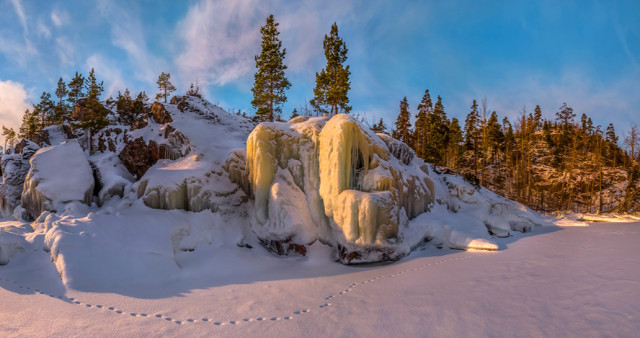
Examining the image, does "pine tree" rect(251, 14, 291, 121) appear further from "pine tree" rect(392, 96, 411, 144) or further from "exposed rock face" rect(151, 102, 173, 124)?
"pine tree" rect(392, 96, 411, 144)

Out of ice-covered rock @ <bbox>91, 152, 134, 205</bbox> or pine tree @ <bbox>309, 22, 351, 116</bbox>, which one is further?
pine tree @ <bbox>309, 22, 351, 116</bbox>

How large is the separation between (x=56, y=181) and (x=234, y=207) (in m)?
8.76

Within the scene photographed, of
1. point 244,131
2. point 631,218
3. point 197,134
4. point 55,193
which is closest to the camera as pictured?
point 55,193

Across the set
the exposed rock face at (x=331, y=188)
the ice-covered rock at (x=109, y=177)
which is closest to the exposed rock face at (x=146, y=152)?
the ice-covered rock at (x=109, y=177)

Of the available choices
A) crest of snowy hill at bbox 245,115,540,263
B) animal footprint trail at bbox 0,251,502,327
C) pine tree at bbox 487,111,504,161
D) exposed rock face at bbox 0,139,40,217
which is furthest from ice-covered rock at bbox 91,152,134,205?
pine tree at bbox 487,111,504,161

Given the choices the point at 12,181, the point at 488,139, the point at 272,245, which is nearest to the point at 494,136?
the point at 488,139

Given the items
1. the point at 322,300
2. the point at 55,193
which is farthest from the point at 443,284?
the point at 55,193

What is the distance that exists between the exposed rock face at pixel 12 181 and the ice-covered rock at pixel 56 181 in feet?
7.62

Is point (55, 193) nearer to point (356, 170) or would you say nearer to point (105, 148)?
point (105, 148)

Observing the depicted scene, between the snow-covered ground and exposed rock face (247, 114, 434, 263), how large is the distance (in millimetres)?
1333

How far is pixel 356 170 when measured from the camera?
11633 millimetres

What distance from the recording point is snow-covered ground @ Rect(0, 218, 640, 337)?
4.52m

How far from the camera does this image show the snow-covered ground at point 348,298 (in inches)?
178

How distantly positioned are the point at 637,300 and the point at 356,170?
830 cm
